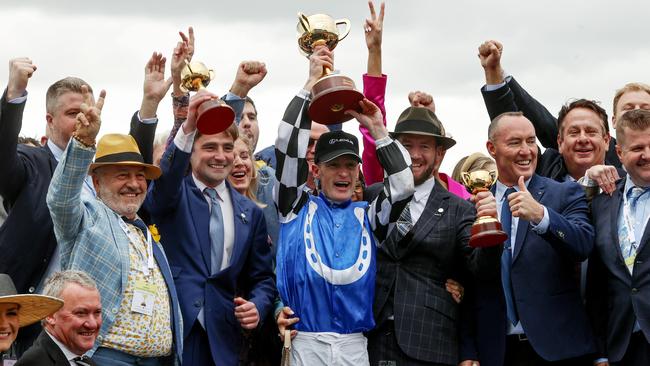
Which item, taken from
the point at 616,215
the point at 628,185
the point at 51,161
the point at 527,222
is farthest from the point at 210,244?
the point at 628,185

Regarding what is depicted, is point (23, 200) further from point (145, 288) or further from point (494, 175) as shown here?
point (494, 175)

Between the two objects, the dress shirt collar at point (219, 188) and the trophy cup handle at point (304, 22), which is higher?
the trophy cup handle at point (304, 22)

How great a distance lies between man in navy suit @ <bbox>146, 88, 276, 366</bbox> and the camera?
866 centimetres

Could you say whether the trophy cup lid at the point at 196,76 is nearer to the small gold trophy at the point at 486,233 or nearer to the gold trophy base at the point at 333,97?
the gold trophy base at the point at 333,97

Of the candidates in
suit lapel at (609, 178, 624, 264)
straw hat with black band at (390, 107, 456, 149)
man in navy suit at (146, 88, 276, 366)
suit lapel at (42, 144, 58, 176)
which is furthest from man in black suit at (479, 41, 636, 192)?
suit lapel at (42, 144, 58, 176)

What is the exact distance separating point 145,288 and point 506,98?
356 centimetres

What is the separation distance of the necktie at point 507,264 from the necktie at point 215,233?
2187 millimetres

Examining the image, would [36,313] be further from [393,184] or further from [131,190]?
[393,184]

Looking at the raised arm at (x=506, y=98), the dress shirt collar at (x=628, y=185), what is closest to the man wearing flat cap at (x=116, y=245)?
the raised arm at (x=506, y=98)

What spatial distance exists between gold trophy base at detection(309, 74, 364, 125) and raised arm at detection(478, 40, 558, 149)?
4.99 ft

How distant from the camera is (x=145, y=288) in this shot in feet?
27.0

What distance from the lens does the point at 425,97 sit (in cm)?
1011

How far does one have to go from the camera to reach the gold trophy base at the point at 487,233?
802cm

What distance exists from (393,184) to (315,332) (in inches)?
48.5
